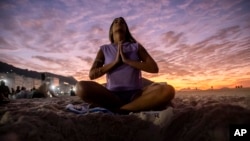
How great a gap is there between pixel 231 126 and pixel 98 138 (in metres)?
0.79

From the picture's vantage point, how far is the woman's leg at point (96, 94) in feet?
6.93

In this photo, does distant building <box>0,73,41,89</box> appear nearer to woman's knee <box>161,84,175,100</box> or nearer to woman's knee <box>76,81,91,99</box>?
woman's knee <box>76,81,91,99</box>

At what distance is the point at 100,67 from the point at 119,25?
52 cm

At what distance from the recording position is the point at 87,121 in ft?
5.13

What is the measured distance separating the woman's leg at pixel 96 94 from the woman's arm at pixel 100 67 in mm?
169

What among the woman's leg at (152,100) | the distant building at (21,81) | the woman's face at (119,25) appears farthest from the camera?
the distant building at (21,81)

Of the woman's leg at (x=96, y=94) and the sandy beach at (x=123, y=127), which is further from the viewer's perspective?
the woman's leg at (x=96, y=94)

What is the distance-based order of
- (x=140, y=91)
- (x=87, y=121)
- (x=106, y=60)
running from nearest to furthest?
(x=87, y=121) → (x=140, y=91) → (x=106, y=60)

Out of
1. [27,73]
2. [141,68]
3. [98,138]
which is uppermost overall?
[27,73]

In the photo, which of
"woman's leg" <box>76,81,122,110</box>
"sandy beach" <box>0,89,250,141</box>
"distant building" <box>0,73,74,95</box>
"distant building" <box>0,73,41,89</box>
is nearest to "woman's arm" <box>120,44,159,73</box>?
"woman's leg" <box>76,81,122,110</box>

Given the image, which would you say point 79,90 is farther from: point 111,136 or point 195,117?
point 195,117

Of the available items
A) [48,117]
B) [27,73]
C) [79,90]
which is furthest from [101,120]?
[27,73]

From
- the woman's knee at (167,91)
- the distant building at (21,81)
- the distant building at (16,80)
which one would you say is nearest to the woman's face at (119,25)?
the woman's knee at (167,91)

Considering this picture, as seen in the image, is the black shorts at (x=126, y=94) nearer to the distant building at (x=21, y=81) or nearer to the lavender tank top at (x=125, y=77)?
the lavender tank top at (x=125, y=77)
